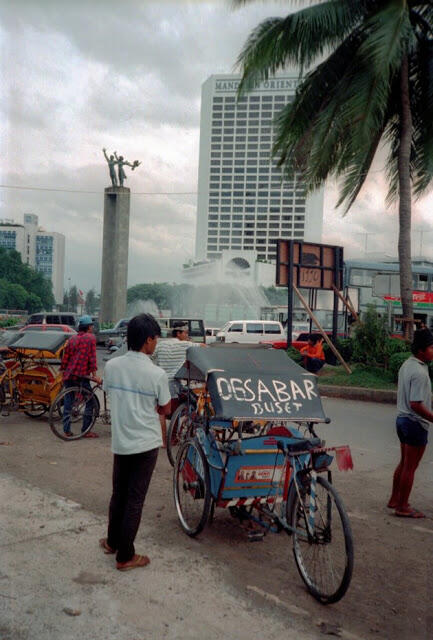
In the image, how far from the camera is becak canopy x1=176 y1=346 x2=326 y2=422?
14.6 feet

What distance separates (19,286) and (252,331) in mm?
58984

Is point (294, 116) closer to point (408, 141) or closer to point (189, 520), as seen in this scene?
point (408, 141)

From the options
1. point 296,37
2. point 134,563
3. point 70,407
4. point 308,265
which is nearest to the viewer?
point 134,563

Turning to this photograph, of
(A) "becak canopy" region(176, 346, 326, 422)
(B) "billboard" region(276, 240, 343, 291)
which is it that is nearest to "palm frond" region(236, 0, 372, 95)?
(B) "billboard" region(276, 240, 343, 291)

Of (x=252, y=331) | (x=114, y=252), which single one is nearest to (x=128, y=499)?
(x=252, y=331)

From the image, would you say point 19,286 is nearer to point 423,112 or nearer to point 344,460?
point 423,112

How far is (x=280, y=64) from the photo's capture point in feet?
53.1

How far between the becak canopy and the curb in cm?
904

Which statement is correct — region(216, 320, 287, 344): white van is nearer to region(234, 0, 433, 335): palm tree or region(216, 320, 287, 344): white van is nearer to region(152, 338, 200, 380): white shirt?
region(234, 0, 433, 335): palm tree

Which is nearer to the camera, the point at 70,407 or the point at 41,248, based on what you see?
the point at 70,407

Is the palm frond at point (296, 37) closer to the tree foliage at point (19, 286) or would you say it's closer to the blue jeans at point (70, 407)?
the blue jeans at point (70, 407)

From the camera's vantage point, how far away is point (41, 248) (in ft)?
465

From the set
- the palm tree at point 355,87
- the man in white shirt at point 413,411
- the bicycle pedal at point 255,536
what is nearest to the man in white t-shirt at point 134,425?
the bicycle pedal at point 255,536

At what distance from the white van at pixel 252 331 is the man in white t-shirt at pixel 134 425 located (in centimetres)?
2544
